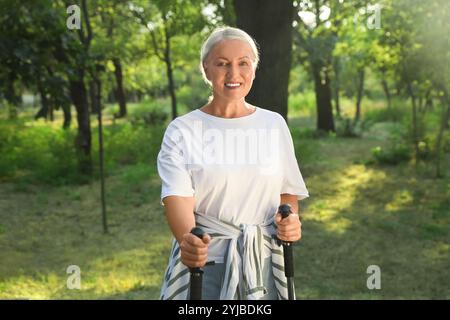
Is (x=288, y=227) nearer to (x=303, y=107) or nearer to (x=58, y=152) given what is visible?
(x=58, y=152)

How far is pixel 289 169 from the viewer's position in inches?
97.2

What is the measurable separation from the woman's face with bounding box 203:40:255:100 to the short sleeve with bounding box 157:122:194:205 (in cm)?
24

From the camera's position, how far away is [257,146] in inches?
92.9

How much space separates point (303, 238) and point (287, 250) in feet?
23.0

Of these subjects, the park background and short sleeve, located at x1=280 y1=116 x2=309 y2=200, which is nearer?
short sleeve, located at x1=280 y1=116 x2=309 y2=200

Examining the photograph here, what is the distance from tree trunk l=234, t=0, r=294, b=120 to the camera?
6.10m

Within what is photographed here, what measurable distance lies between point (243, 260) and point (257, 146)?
45cm

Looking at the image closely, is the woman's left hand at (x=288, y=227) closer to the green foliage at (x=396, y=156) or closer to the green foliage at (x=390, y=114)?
the green foliage at (x=396, y=156)

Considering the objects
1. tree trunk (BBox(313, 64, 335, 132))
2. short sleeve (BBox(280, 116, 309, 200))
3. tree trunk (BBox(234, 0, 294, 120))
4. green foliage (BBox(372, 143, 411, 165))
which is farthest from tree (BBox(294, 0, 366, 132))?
short sleeve (BBox(280, 116, 309, 200))

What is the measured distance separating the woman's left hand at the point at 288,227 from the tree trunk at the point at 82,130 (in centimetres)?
1197

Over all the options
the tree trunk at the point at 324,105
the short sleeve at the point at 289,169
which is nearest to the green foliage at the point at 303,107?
the tree trunk at the point at 324,105

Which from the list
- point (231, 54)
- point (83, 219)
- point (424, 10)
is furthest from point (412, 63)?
point (231, 54)

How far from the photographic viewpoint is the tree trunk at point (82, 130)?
13.8 m

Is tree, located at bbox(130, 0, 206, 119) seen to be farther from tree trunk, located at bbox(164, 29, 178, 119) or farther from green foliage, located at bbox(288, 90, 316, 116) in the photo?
green foliage, located at bbox(288, 90, 316, 116)
